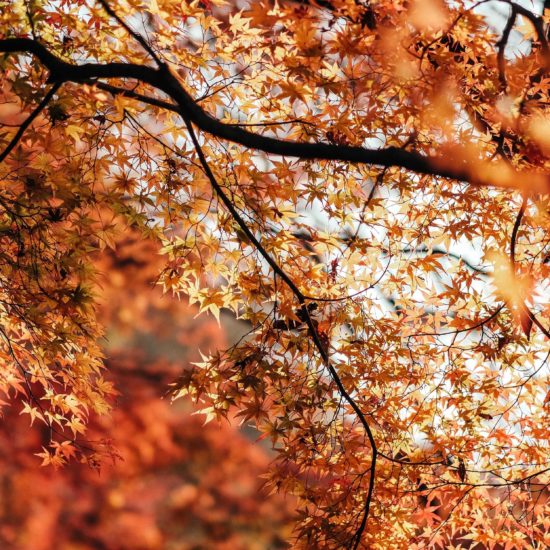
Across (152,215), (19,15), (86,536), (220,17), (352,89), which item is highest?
(220,17)

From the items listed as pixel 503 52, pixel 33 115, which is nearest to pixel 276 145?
pixel 33 115

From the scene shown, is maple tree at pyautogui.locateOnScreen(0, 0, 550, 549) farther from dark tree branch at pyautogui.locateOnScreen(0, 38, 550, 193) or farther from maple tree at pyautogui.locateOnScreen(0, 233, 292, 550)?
maple tree at pyautogui.locateOnScreen(0, 233, 292, 550)

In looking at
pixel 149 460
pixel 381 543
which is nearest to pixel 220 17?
pixel 381 543

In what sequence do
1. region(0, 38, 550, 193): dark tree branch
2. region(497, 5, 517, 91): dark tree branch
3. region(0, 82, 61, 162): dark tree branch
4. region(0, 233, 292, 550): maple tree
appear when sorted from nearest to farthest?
1. region(0, 38, 550, 193): dark tree branch
2. region(0, 82, 61, 162): dark tree branch
3. region(497, 5, 517, 91): dark tree branch
4. region(0, 233, 292, 550): maple tree

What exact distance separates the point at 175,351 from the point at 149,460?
3.72 ft

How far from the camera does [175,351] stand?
582 cm

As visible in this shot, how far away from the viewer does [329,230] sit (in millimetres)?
2543

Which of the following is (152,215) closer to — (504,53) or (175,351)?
(504,53)

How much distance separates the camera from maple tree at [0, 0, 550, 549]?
6.73ft

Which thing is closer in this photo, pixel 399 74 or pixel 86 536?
pixel 399 74

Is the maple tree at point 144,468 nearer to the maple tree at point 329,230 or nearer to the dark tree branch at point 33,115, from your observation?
the maple tree at point 329,230

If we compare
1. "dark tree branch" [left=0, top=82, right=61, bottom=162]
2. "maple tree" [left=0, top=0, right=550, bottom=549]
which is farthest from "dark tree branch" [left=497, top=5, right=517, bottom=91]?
"dark tree branch" [left=0, top=82, right=61, bottom=162]

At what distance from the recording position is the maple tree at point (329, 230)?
2051mm

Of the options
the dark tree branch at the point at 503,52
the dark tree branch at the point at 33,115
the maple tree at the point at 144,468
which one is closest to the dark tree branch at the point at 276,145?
the dark tree branch at the point at 33,115
